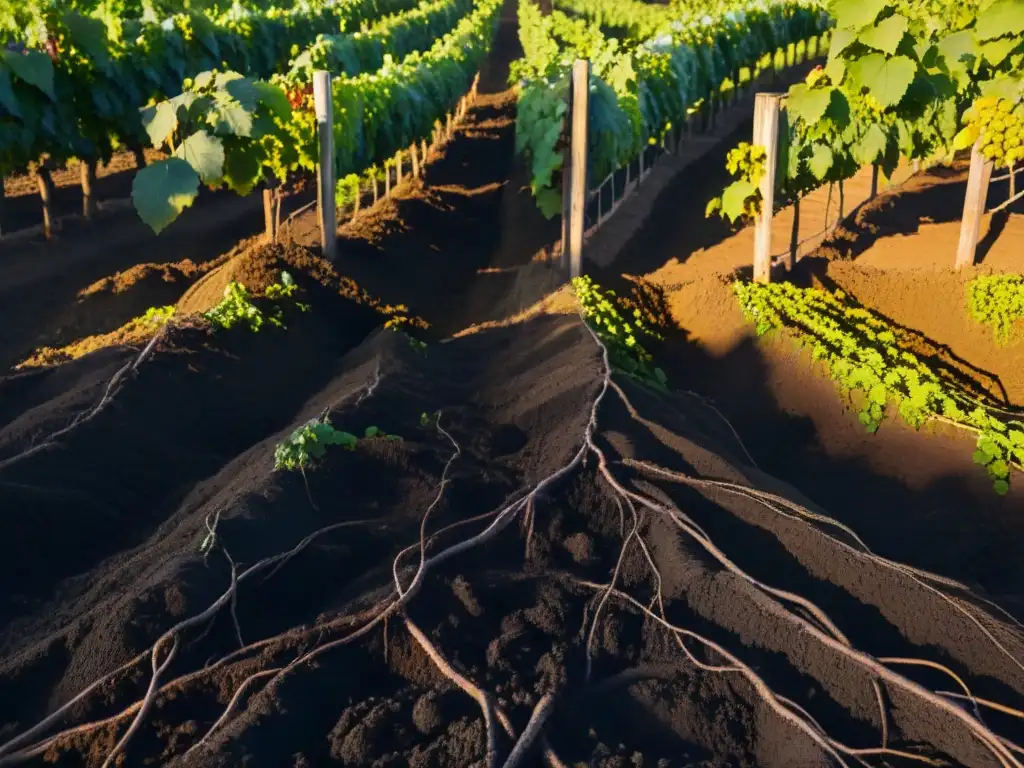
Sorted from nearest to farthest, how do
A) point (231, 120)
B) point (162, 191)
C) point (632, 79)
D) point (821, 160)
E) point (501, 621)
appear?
Result: 1. point (501, 621)
2. point (162, 191)
3. point (231, 120)
4. point (821, 160)
5. point (632, 79)

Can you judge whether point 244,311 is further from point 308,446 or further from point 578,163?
point 578,163

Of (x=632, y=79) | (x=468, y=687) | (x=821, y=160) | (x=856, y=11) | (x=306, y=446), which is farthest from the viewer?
(x=632, y=79)

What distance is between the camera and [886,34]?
8.30 m

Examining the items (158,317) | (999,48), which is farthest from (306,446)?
(999,48)

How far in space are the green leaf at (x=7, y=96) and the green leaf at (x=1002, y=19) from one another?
921 cm

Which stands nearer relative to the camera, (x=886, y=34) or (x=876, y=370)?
(x=876, y=370)

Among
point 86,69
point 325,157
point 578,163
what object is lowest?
point 578,163

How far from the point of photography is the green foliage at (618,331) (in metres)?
7.34

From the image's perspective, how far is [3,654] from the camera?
416cm

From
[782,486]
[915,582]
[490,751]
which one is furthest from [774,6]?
[490,751]

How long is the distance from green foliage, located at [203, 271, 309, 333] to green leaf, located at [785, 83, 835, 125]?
192 inches

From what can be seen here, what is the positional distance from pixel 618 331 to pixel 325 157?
3824mm

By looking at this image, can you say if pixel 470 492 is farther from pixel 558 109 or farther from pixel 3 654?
pixel 558 109

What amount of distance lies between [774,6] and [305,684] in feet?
76.2
